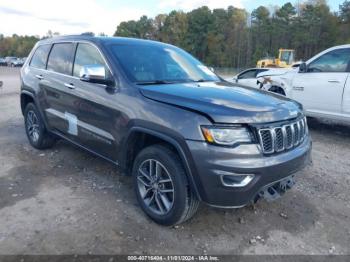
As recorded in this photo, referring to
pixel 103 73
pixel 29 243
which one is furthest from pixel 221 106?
pixel 29 243

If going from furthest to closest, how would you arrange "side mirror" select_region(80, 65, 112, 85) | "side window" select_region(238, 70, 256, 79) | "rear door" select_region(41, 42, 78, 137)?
"side window" select_region(238, 70, 256, 79)
"rear door" select_region(41, 42, 78, 137)
"side mirror" select_region(80, 65, 112, 85)

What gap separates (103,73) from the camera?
11.8 feet

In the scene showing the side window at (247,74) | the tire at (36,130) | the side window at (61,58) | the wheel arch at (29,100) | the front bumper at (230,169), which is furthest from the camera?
the side window at (247,74)

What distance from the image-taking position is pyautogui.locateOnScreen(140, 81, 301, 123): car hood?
2852mm

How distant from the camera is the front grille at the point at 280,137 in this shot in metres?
2.89

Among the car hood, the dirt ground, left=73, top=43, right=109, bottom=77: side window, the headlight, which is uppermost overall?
left=73, top=43, right=109, bottom=77: side window

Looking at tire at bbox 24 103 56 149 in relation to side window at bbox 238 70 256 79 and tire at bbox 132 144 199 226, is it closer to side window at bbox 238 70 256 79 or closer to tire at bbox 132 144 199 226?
tire at bbox 132 144 199 226

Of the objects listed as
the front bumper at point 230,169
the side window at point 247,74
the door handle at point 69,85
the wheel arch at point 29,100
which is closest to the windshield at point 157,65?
the door handle at point 69,85

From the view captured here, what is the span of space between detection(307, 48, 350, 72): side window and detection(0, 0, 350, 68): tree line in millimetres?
62292

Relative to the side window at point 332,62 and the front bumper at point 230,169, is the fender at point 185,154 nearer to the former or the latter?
the front bumper at point 230,169

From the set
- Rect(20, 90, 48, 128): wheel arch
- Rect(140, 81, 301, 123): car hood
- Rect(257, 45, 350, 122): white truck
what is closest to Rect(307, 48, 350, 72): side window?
Rect(257, 45, 350, 122): white truck

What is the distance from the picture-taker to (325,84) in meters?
6.73

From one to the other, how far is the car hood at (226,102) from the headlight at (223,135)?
0.07 m

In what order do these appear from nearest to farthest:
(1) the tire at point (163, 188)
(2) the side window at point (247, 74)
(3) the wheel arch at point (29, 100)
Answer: (1) the tire at point (163, 188) → (3) the wheel arch at point (29, 100) → (2) the side window at point (247, 74)
